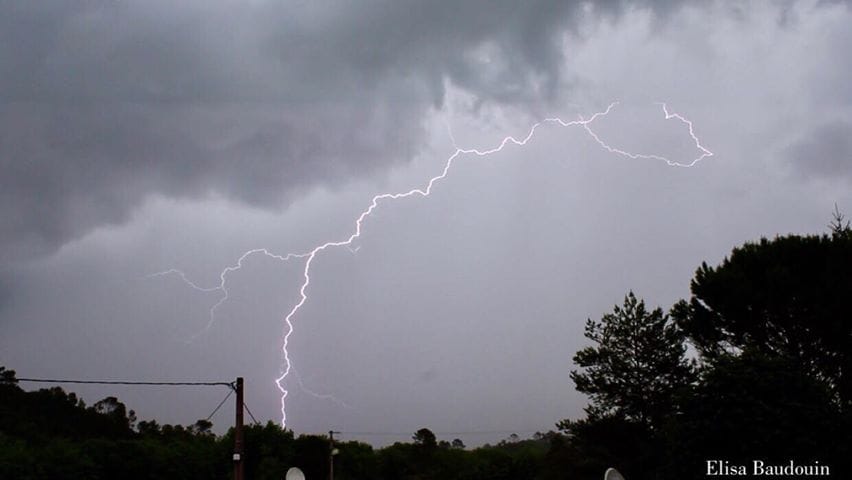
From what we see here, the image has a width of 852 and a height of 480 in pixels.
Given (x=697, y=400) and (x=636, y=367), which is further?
(x=636, y=367)

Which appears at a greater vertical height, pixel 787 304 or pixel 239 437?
pixel 787 304

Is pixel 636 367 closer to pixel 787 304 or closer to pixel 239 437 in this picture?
pixel 787 304

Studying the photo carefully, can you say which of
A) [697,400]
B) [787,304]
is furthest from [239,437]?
[787,304]

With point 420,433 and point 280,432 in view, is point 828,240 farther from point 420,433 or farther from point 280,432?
point 420,433

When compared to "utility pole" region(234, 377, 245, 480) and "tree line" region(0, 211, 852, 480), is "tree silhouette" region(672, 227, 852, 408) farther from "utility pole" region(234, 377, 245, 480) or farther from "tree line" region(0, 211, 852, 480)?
"utility pole" region(234, 377, 245, 480)

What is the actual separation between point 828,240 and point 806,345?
3648mm

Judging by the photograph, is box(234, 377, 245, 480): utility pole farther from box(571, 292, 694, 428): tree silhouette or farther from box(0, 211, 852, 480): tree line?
box(571, 292, 694, 428): tree silhouette

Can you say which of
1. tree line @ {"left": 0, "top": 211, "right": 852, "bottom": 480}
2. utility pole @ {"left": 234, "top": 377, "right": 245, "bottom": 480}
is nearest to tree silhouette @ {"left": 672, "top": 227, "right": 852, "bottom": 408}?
tree line @ {"left": 0, "top": 211, "right": 852, "bottom": 480}

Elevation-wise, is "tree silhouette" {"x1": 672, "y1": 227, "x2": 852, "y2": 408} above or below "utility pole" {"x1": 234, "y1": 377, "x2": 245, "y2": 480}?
above

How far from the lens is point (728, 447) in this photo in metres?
14.5

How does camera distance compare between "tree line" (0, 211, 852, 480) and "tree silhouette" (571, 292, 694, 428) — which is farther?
"tree silhouette" (571, 292, 694, 428)

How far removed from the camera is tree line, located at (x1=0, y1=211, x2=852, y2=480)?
14.6 metres

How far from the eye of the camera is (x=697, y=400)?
15.5 metres

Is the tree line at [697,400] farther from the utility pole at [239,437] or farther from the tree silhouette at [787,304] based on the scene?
the utility pole at [239,437]
